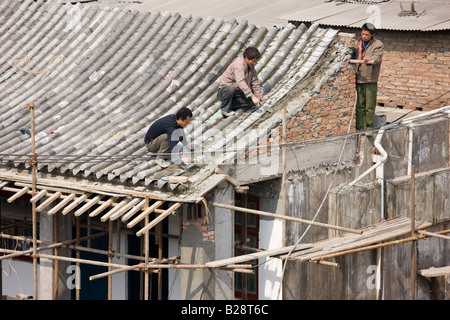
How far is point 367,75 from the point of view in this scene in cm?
1716

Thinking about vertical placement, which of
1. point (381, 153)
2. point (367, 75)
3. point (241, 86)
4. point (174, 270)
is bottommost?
point (174, 270)

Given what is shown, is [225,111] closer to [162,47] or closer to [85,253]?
[162,47]

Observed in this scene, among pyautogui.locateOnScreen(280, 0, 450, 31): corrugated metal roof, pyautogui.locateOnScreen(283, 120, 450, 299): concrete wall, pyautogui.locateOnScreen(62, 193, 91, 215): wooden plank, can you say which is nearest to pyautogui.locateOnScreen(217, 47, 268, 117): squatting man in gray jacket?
pyautogui.locateOnScreen(283, 120, 450, 299): concrete wall

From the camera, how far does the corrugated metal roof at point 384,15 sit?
2072cm

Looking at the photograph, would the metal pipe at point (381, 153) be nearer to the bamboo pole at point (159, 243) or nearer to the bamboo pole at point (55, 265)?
the bamboo pole at point (159, 243)

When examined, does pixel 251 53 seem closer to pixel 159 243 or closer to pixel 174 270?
pixel 159 243

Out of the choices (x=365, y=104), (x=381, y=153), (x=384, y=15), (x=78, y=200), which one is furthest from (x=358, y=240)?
(x=384, y=15)

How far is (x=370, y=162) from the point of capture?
1767 cm

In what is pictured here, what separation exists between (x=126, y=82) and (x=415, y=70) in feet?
20.5

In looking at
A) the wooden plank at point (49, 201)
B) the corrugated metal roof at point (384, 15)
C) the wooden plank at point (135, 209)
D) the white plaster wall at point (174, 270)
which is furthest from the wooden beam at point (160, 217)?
the corrugated metal roof at point (384, 15)

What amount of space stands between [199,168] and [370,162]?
11.9 feet

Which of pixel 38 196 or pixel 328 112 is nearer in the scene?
pixel 38 196

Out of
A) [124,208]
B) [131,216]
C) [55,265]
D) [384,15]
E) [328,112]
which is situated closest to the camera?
[124,208]

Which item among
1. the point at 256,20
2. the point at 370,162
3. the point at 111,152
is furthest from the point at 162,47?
the point at 256,20
